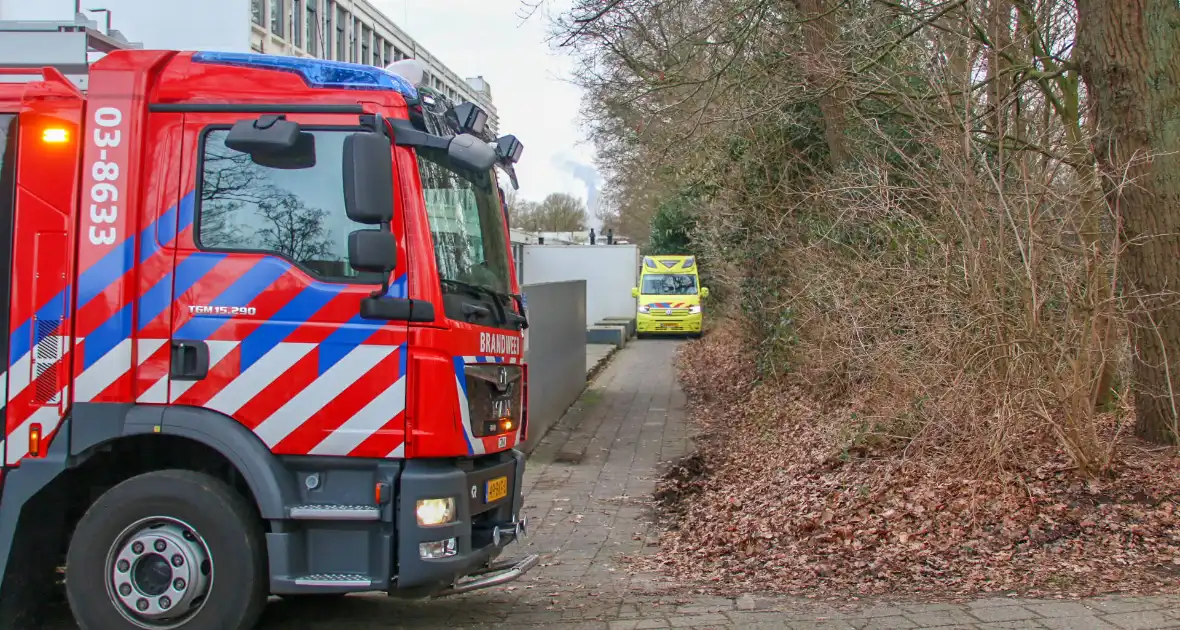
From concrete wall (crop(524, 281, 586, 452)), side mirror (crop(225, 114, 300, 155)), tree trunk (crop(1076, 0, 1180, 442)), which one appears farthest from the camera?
concrete wall (crop(524, 281, 586, 452))

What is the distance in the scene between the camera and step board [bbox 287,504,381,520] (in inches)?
191

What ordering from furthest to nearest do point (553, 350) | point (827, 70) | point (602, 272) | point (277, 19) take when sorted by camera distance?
point (602, 272)
point (277, 19)
point (553, 350)
point (827, 70)

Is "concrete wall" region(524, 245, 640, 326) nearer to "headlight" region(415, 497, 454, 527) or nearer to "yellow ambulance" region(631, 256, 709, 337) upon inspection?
"yellow ambulance" region(631, 256, 709, 337)

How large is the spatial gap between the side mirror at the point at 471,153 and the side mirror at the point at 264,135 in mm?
751

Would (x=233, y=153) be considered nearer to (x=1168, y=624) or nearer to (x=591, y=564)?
(x=591, y=564)

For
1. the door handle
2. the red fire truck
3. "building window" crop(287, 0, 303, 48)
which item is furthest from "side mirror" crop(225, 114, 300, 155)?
"building window" crop(287, 0, 303, 48)

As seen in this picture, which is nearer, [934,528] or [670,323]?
[934,528]

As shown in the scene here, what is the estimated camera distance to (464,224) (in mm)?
5496

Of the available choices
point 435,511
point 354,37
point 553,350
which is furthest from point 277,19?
point 435,511

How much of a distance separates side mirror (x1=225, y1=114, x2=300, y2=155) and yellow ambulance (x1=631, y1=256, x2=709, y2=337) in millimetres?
27212

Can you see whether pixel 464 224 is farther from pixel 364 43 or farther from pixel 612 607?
pixel 364 43

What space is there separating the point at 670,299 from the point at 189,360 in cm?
2743

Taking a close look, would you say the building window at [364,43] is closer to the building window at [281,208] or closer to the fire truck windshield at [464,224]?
the fire truck windshield at [464,224]

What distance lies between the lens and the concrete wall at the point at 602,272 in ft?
116
